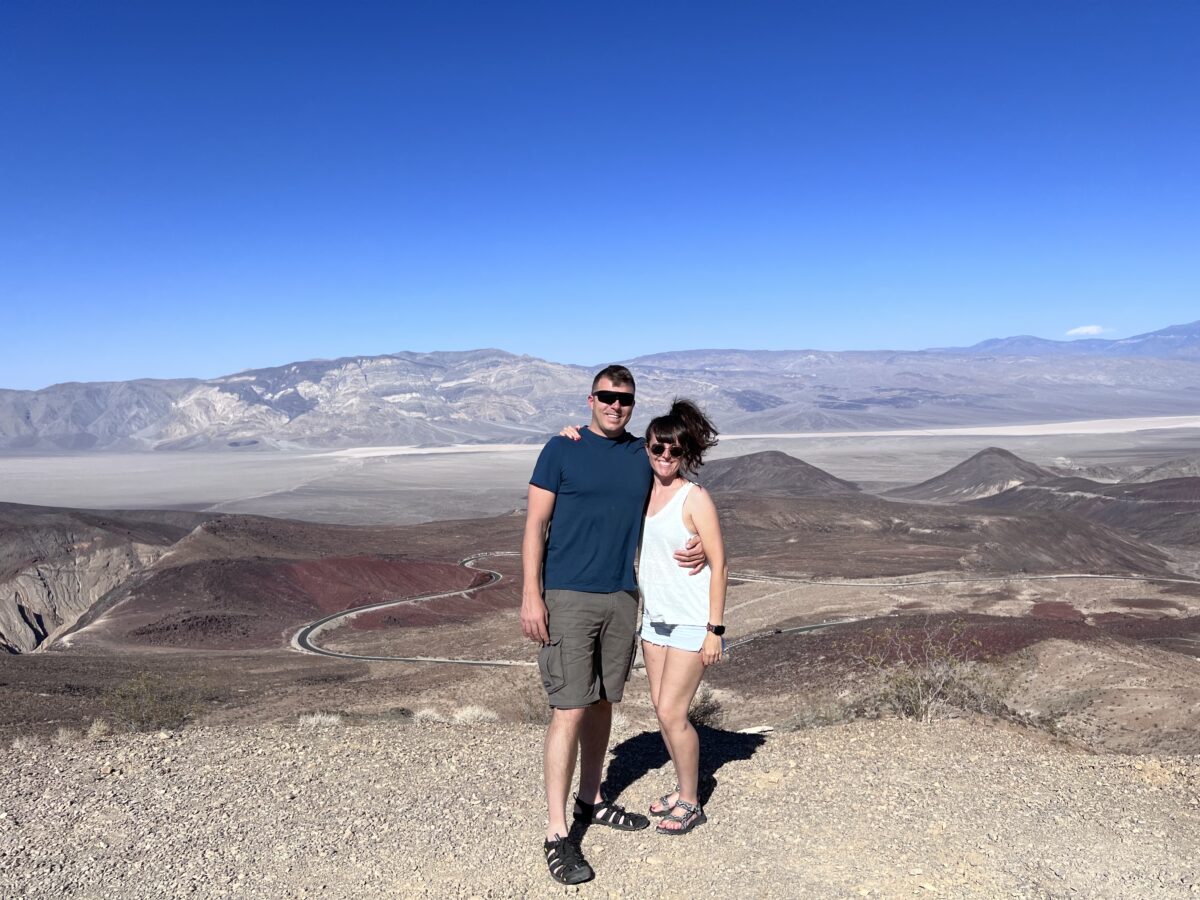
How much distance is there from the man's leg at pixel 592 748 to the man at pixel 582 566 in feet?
0.73

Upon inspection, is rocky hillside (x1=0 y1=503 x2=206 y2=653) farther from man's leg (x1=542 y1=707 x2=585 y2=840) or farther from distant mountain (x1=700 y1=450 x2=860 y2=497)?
distant mountain (x1=700 y1=450 x2=860 y2=497)

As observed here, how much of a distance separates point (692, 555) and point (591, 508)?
0.61 metres

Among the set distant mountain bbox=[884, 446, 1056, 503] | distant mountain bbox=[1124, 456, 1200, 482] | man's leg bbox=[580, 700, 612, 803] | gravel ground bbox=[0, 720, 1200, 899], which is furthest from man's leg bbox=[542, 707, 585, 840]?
distant mountain bbox=[1124, 456, 1200, 482]

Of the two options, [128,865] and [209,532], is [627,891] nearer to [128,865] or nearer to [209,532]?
[128,865]

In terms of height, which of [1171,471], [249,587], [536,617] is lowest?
[1171,471]

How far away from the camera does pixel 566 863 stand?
189 inches

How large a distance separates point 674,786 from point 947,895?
189cm

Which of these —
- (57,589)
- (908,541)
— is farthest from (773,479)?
(57,589)

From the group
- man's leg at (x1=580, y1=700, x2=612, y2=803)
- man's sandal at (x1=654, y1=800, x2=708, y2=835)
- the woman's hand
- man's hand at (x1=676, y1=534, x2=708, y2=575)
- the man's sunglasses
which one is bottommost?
man's sandal at (x1=654, y1=800, x2=708, y2=835)

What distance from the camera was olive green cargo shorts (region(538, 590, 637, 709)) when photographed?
5.00 meters

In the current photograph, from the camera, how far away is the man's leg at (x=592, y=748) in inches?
212

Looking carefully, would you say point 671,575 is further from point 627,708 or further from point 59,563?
point 59,563

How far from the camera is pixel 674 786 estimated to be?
19.9ft

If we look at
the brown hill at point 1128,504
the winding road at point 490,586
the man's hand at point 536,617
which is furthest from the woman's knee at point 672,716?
the brown hill at point 1128,504
